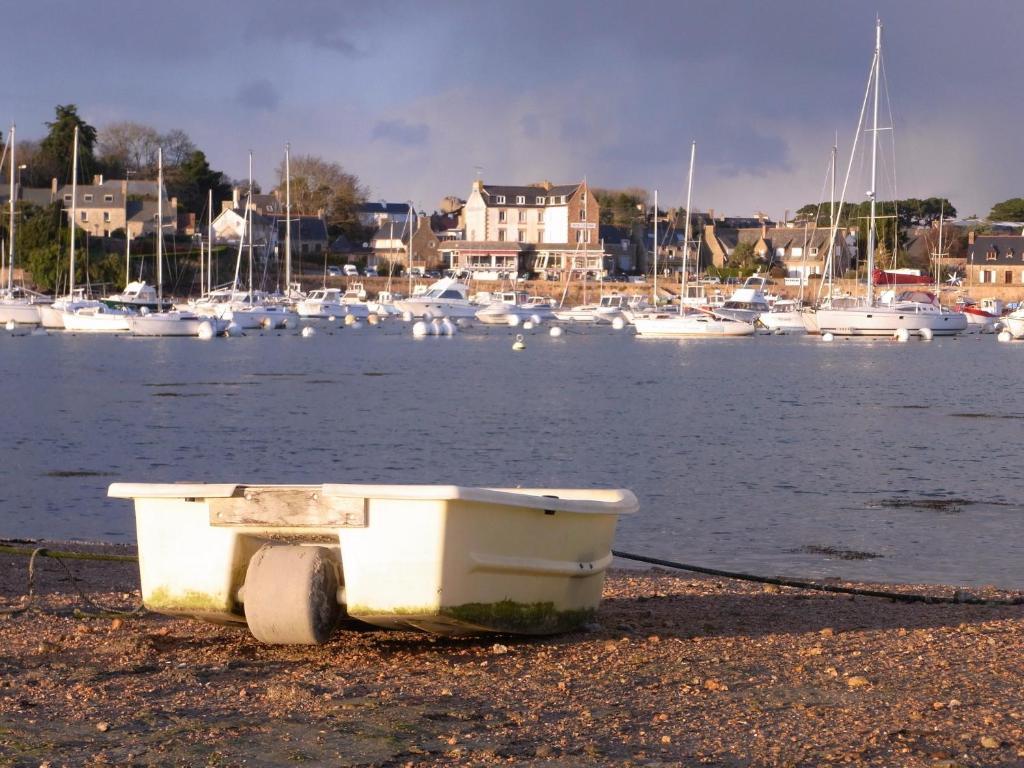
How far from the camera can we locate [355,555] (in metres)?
9.20

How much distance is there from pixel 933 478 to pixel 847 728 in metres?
19.4

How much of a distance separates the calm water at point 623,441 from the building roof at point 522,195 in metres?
97.9

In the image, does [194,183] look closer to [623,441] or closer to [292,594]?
[623,441]

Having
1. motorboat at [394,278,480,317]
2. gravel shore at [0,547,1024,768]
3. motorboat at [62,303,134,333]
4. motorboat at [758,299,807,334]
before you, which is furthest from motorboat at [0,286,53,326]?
gravel shore at [0,547,1024,768]

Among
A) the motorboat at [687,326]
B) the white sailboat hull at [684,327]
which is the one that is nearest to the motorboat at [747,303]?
the motorboat at [687,326]

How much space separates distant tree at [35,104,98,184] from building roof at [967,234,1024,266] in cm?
9416

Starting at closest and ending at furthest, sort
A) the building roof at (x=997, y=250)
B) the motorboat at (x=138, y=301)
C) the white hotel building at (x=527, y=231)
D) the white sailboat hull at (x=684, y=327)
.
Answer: the white sailboat hull at (x=684, y=327)
the motorboat at (x=138, y=301)
the building roof at (x=997, y=250)
the white hotel building at (x=527, y=231)

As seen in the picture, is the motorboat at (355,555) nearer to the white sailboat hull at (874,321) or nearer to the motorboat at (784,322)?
the white sailboat hull at (874,321)

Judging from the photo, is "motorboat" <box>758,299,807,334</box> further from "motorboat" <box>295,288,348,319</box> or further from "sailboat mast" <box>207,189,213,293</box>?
"sailboat mast" <box>207,189,213,293</box>

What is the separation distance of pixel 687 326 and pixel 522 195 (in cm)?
7857

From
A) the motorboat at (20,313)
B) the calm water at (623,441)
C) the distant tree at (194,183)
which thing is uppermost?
the distant tree at (194,183)

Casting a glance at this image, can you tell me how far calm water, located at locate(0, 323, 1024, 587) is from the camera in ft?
64.4

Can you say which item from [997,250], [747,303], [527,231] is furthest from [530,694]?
[527,231]

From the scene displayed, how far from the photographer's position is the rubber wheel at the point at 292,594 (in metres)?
9.32
